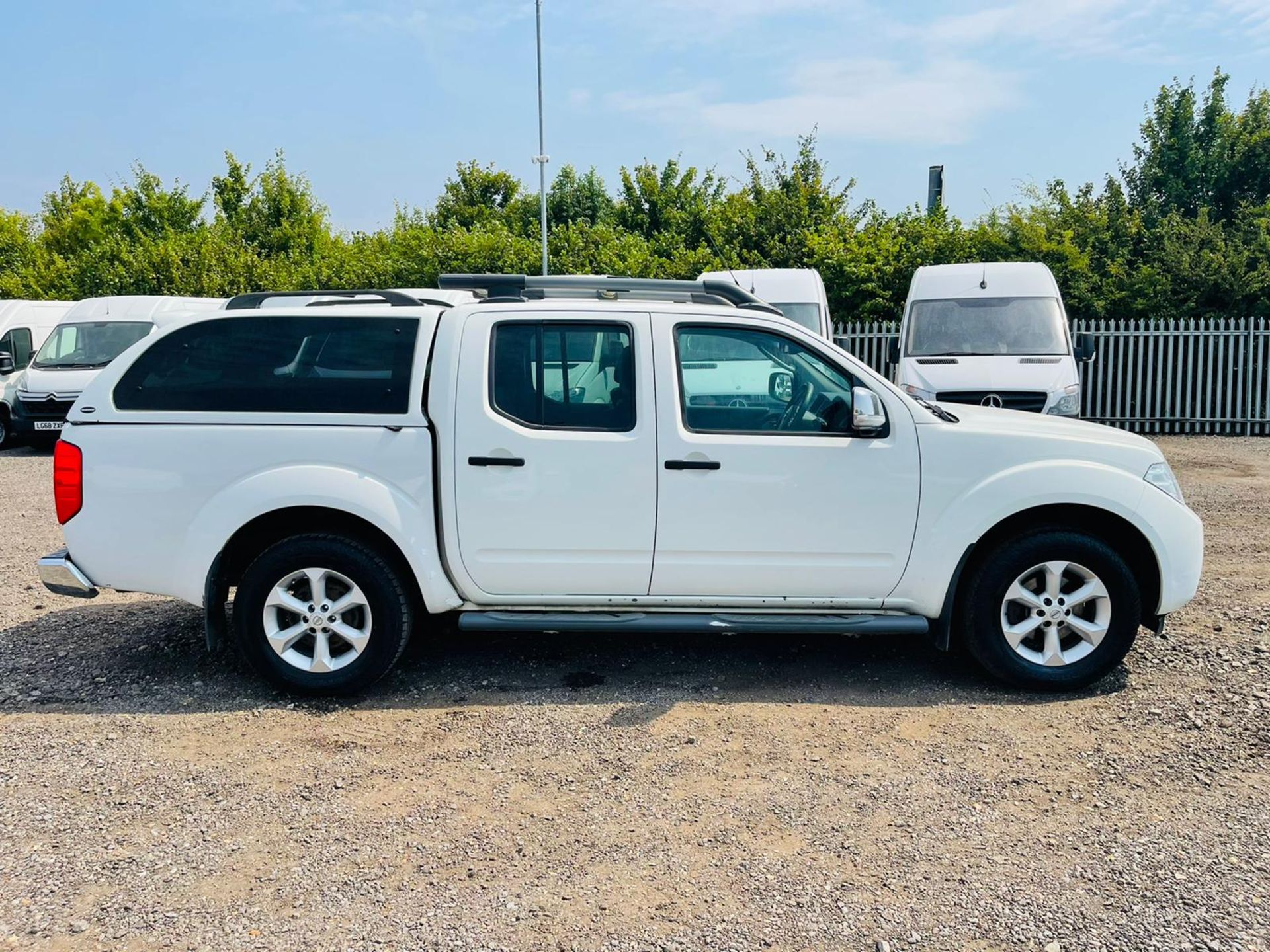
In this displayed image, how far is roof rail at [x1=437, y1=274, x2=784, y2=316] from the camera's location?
557 centimetres

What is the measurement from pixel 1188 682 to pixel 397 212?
3205 centimetres

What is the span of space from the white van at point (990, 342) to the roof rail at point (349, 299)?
21.9 ft

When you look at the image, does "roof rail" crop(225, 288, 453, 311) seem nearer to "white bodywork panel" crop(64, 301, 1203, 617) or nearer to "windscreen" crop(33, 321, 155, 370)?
"white bodywork panel" crop(64, 301, 1203, 617)

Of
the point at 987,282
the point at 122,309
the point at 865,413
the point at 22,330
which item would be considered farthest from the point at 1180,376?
the point at 22,330

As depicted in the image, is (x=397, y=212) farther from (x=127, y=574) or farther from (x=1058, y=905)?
(x=1058, y=905)

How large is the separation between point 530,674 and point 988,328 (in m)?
8.48

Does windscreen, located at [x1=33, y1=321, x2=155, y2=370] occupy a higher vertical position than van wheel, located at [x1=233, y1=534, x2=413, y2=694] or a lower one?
higher

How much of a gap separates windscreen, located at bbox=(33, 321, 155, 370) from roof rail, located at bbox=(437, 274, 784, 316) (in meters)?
11.9

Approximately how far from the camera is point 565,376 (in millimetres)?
5055

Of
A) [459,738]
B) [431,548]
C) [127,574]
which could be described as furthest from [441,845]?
[127,574]

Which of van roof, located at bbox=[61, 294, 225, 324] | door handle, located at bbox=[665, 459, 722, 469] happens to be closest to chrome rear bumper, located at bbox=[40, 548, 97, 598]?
door handle, located at bbox=[665, 459, 722, 469]

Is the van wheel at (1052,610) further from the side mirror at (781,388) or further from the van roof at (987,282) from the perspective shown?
the van roof at (987,282)

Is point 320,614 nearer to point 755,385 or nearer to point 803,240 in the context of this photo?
point 755,385

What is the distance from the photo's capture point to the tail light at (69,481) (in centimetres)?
498
